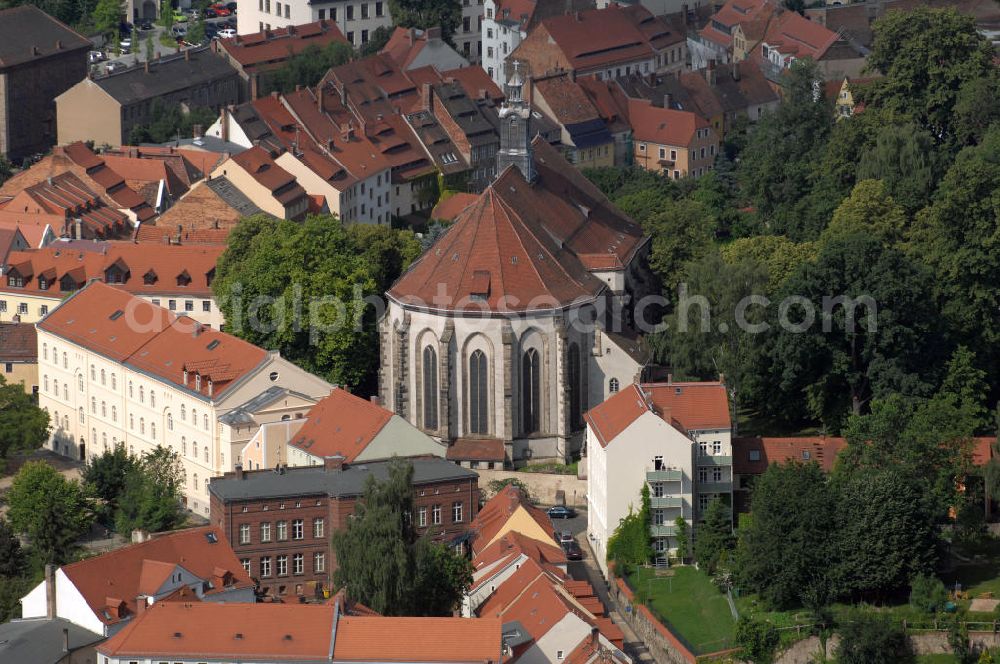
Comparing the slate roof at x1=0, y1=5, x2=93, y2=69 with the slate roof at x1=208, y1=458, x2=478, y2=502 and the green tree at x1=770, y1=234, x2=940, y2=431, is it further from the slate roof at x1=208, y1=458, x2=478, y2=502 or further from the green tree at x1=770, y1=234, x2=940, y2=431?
the green tree at x1=770, y1=234, x2=940, y2=431

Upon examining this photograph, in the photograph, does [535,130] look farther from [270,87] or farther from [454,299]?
[454,299]

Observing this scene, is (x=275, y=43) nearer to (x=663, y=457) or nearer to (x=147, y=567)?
(x=663, y=457)

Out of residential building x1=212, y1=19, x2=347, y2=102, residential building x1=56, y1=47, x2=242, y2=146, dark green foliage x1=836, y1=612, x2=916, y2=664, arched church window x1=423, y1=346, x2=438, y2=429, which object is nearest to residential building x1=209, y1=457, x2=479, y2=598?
arched church window x1=423, y1=346, x2=438, y2=429

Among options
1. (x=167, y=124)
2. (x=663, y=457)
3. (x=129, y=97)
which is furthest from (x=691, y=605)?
(x=129, y=97)

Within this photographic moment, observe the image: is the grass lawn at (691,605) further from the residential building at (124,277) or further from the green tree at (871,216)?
the residential building at (124,277)

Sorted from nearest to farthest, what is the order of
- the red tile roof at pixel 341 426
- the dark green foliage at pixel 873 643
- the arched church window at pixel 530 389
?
the dark green foliage at pixel 873 643 < the red tile roof at pixel 341 426 < the arched church window at pixel 530 389

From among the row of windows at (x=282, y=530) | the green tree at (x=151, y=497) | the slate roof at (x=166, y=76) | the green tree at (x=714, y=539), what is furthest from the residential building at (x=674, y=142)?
the row of windows at (x=282, y=530)

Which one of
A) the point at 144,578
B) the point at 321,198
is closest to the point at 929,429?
the point at 144,578
